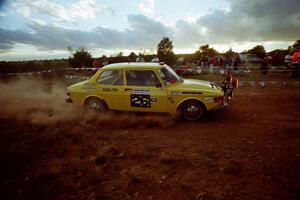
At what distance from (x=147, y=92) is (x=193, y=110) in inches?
57.4

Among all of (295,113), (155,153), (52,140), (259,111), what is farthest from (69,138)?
(295,113)

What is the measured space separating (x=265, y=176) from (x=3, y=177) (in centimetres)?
445

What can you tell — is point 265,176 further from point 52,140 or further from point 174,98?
point 52,140

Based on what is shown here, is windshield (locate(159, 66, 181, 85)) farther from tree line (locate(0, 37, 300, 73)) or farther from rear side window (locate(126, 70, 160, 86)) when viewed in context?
tree line (locate(0, 37, 300, 73))

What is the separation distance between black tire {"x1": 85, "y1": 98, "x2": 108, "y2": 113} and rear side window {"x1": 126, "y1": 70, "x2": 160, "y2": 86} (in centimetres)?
115

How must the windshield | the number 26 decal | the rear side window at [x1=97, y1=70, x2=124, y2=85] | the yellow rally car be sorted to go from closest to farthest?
the yellow rally car
the number 26 decal
the windshield
the rear side window at [x1=97, y1=70, x2=124, y2=85]

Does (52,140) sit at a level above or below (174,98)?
below

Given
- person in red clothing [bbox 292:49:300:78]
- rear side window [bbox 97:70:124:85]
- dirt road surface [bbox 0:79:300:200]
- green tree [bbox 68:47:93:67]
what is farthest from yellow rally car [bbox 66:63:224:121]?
green tree [bbox 68:47:93:67]

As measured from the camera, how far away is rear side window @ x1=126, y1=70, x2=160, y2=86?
5.92 metres

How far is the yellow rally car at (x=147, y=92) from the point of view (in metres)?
5.74

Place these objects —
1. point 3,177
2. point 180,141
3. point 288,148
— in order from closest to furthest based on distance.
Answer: point 3,177 < point 288,148 < point 180,141

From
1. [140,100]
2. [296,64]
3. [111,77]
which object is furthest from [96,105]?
[296,64]

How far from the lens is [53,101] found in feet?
30.0

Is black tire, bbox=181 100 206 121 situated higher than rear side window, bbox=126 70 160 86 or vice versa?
rear side window, bbox=126 70 160 86
